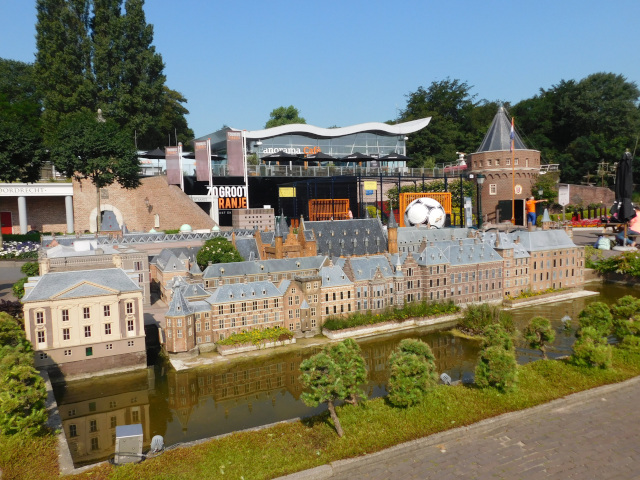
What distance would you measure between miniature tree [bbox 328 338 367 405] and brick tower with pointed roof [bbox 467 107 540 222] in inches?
2438

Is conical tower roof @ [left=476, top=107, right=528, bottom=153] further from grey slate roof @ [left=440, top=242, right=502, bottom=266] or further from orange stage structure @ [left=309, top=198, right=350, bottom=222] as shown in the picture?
grey slate roof @ [left=440, top=242, right=502, bottom=266]

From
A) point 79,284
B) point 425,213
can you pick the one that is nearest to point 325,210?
point 425,213

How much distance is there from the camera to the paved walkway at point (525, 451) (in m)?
21.5

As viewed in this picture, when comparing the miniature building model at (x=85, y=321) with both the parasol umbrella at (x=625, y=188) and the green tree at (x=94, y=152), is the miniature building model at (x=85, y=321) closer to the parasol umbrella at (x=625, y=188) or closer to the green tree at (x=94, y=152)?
the green tree at (x=94, y=152)

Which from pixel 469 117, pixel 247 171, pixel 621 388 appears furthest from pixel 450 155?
pixel 621 388

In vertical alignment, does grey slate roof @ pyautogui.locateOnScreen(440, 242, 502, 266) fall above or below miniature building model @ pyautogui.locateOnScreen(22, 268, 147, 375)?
above

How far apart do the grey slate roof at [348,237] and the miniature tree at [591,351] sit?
25.7 meters

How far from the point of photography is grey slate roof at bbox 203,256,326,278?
44844mm

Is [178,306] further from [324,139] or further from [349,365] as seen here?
[324,139]

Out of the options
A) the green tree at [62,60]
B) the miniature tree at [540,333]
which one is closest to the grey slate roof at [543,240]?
the miniature tree at [540,333]

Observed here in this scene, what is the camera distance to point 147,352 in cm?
4009

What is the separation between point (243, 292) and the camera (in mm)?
41594

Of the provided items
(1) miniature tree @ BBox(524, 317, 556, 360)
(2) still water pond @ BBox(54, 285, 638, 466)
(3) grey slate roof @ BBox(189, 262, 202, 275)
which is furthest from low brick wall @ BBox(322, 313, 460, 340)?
(1) miniature tree @ BBox(524, 317, 556, 360)

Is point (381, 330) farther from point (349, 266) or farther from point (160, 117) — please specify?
point (160, 117)
